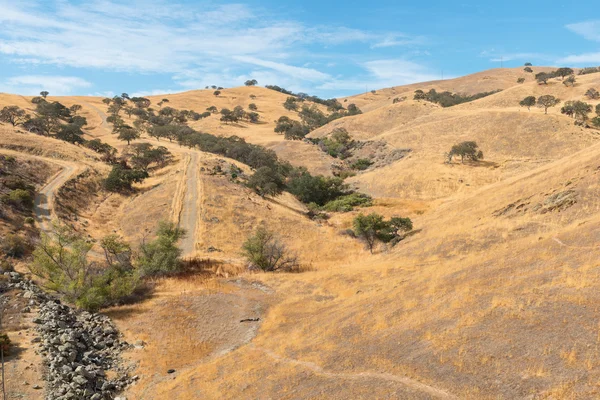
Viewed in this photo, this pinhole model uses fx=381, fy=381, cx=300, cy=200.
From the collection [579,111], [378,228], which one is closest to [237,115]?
[579,111]

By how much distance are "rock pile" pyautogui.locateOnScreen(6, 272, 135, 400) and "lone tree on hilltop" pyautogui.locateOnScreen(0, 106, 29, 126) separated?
83.9 metres

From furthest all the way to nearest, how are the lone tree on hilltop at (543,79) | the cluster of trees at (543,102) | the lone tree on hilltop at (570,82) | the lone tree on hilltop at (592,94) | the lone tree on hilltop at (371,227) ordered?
1. the lone tree on hilltop at (543,79)
2. the lone tree on hilltop at (570,82)
3. the lone tree on hilltop at (592,94)
4. the cluster of trees at (543,102)
5. the lone tree on hilltop at (371,227)

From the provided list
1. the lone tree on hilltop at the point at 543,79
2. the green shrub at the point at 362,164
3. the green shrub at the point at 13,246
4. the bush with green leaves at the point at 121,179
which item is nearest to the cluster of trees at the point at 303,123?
the green shrub at the point at 362,164

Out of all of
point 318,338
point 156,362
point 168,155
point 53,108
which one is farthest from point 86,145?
point 318,338

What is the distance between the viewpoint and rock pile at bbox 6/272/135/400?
17281 mm

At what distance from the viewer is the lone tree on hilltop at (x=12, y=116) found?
3555 inches

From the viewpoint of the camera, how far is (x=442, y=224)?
37594mm

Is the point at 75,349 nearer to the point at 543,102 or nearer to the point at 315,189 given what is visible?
the point at 315,189

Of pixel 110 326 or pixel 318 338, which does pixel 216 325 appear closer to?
pixel 110 326

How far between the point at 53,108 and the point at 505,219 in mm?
126772

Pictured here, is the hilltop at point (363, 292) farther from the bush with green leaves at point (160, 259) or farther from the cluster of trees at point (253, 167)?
the cluster of trees at point (253, 167)

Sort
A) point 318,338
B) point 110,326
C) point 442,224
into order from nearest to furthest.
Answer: point 318,338 → point 110,326 → point 442,224

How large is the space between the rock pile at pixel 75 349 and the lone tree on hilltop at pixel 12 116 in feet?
275

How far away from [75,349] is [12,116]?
318ft
